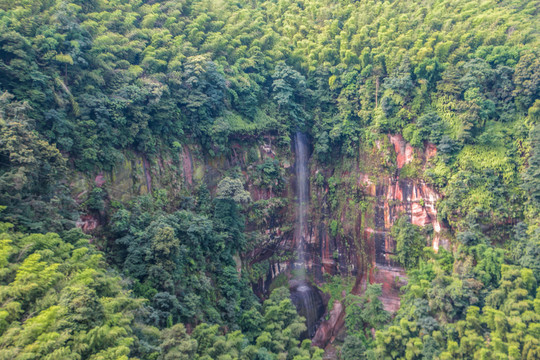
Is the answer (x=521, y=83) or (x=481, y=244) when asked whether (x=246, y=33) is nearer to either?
(x=521, y=83)

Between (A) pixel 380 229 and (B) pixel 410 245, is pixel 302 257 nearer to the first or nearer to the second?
(A) pixel 380 229

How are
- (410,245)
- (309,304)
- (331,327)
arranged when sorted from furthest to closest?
1. (309,304)
2. (331,327)
3. (410,245)

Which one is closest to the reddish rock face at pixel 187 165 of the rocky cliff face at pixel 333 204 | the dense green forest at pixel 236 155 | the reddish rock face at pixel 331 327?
the rocky cliff face at pixel 333 204

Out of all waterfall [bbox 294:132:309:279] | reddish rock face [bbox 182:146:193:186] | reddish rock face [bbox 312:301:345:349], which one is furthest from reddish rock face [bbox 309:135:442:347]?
reddish rock face [bbox 182:146:193:186]

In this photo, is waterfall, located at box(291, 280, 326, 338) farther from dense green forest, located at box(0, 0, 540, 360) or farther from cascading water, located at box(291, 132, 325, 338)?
dense green forest, located at box(0, 0, 540, 360)

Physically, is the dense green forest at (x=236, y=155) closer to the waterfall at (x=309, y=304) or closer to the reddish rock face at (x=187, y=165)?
the reddish rock face at (x=187, y=165)

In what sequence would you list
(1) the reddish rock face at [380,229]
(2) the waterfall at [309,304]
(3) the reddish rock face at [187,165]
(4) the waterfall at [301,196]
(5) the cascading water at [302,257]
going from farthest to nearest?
(4) the waterfall at [301,196] → (5) the cascading water at [302,257] → (2) the waterfall at [309,304] → (1) the reddish rock face at [380,229] → (3) the reddish rock face at [187,165]

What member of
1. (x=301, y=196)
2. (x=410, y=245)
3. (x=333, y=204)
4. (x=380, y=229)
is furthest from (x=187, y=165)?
(x=410, y=245)
